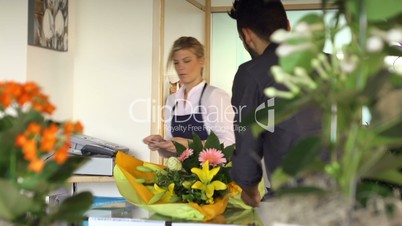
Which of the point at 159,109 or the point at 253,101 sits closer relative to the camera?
the point at 253,101

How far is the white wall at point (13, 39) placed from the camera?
4129 millimetres

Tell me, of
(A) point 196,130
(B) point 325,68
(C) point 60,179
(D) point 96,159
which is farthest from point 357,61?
(D) point 96,159

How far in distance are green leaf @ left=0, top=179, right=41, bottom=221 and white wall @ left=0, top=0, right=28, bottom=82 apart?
3357mm

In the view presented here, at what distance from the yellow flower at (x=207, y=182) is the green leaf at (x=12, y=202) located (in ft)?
3.76

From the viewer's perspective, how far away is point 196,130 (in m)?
3.98

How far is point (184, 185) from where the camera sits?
6.73ft

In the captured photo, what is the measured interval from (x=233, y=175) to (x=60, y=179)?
3.94 feet

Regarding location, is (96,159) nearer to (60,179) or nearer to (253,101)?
(253,101)

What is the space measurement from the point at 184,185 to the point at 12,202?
1.19 m

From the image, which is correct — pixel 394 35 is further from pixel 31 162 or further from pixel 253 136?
pixel 253 136

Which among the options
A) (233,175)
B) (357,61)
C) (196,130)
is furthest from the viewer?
(196,130)

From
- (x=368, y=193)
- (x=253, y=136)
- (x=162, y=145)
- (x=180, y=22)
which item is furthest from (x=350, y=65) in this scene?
(x=180, y=22)

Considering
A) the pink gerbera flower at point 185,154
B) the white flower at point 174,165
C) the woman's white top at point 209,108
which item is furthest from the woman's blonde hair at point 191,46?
the white flower at point 174,165

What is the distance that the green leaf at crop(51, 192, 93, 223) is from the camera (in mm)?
934
